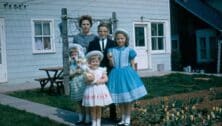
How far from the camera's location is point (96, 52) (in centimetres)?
737

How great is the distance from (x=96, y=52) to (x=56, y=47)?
9.52m

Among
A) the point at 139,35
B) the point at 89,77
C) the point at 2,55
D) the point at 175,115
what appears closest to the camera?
the point at 89,77

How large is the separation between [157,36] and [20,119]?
13.4m

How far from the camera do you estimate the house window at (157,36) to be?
20.8 m

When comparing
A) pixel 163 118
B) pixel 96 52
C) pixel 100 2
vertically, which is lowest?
pixel 163 118

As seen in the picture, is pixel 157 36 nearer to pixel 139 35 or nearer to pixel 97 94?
pixel 139 35

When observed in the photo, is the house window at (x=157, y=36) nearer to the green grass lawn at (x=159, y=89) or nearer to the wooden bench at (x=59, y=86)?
the green grass lawn at (x=159, y=89)

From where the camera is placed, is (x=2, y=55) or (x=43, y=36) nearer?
(x=2, y=55)

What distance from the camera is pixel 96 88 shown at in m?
7.40

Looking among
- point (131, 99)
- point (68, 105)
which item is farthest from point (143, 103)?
point (131, 99)

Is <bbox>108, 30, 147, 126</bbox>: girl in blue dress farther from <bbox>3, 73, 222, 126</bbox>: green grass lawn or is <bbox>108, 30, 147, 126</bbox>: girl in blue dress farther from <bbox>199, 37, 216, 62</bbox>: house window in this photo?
<bbox>199, 37, 216, 62</bbox>: house window

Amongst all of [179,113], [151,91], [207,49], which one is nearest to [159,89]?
[151,91]

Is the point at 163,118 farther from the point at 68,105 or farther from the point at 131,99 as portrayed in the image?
the point at 68,105

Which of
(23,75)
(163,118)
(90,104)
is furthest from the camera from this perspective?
(23,75)
